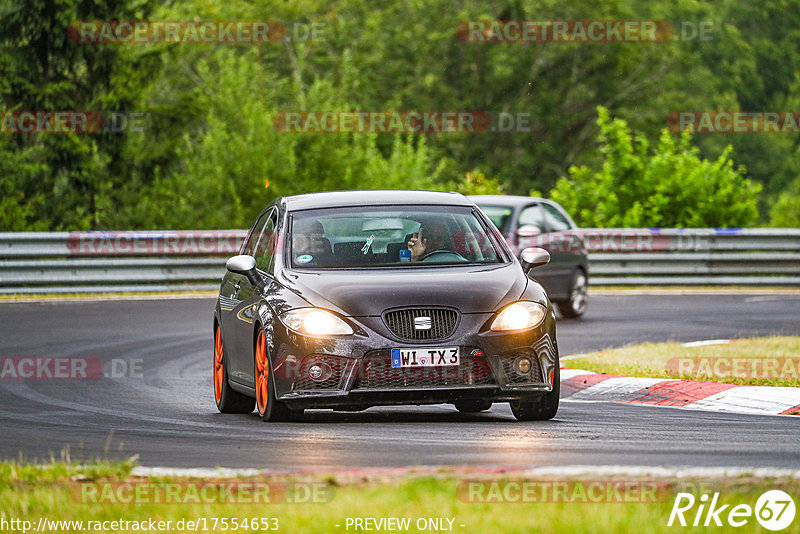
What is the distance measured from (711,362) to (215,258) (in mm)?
13677

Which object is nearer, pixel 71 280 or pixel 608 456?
pixel 608 456

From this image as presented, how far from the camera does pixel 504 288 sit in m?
10.3

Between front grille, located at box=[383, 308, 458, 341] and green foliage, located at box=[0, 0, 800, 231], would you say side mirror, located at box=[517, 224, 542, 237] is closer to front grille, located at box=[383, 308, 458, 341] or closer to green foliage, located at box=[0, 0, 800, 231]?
front grille, located at box=[383, 308, 458, 341]

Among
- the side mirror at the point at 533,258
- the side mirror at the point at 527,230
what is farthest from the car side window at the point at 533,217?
the side mirror at the point at 533,258

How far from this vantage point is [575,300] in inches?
861

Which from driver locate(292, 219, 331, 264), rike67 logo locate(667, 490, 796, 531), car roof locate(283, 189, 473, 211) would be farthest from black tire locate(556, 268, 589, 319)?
rike67 logo locate(667, 490, 796, 531)

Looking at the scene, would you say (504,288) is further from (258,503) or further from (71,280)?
(71,280)

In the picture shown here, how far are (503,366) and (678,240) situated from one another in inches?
733

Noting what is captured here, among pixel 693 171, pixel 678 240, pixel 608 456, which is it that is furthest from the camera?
pixel 693 171

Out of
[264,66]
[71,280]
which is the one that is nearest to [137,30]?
[71,280]

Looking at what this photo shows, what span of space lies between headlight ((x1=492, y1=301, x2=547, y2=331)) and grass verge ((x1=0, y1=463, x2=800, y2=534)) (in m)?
2.93

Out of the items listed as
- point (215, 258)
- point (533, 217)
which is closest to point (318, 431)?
point (533, 217)

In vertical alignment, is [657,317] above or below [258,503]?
below

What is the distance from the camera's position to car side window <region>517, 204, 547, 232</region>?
21078 millimetres
